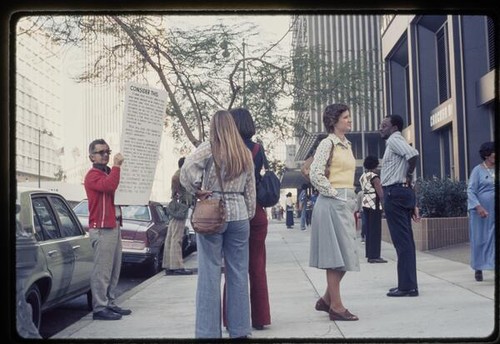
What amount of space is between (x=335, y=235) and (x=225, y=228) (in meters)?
1.08

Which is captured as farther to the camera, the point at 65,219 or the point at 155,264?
the point at 155,264

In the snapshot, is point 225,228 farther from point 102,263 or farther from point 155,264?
point 155,264

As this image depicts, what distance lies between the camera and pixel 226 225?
170 inches

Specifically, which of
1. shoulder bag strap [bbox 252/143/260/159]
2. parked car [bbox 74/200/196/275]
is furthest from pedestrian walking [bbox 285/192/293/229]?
shoulder bag strap [bbox 252/143/260/159]

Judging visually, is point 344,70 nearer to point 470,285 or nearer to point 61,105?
point 470,285

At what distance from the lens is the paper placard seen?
202 inches

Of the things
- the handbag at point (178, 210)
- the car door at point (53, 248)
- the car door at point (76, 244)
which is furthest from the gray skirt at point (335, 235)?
the handbag at point (178, 210)

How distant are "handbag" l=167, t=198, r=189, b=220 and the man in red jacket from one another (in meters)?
3.77

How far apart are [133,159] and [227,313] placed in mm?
1550

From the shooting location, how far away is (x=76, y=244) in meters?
5.76

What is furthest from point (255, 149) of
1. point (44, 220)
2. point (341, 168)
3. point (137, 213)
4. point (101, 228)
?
point (137, 213)

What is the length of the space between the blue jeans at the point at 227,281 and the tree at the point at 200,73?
103 inches

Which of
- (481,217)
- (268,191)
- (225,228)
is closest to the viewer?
(225,228)

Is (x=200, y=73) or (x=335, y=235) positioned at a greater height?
(x=200, y=73)
